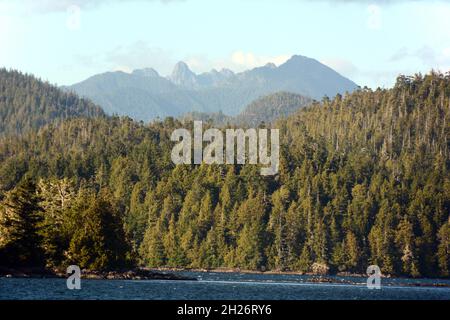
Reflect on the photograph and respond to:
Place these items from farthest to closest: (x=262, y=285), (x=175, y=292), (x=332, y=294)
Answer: (x=262, y=285) < (x=332, y=294) < (x=175, y=292)

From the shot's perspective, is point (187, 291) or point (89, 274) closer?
point (187, 291)

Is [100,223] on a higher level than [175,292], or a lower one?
higher

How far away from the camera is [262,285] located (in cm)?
15400

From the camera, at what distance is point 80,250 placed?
478ft

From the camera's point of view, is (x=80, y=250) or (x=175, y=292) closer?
(x=175, y=292)

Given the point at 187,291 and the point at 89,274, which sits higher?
the point at 89,274

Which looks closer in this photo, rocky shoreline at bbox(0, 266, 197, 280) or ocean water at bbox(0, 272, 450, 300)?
ocean water at bbox(0, 272, 450, 300)

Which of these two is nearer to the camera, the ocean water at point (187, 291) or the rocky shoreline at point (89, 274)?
the ocean water at point (187, 291)
